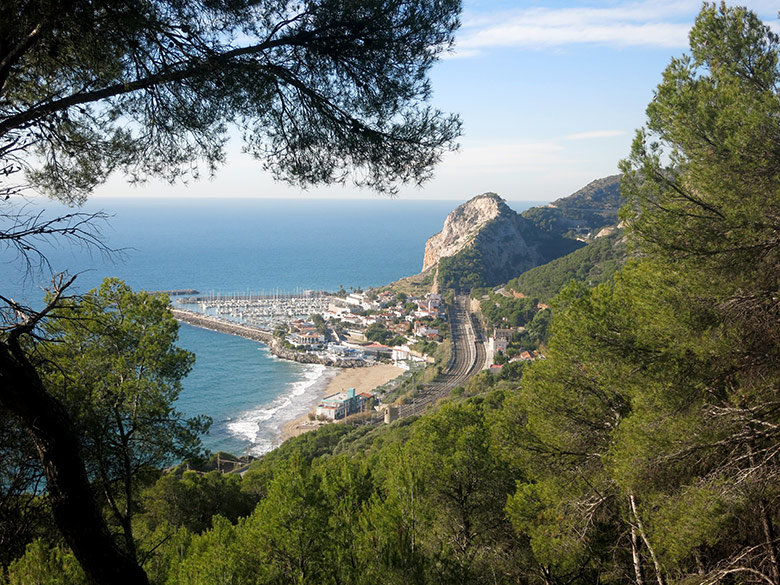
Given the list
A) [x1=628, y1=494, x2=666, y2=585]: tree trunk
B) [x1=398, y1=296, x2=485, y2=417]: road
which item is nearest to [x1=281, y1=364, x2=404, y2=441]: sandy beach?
[x1=398, y1=296, x2=485, y2=417]: road

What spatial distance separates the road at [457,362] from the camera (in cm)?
2550

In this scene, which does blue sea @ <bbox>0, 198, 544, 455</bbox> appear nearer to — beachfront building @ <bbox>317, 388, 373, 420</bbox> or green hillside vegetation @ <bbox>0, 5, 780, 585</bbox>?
beachfront building @ <bbox>317, 388, 373, 420</bbox>

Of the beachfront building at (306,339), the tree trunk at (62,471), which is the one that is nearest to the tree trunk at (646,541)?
the tree trunk at (62,471)

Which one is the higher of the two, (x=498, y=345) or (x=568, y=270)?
(x=568, y=270)

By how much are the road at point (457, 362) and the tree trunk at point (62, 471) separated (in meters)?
21.5

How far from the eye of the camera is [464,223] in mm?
66250

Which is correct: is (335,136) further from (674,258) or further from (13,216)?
(674,258)

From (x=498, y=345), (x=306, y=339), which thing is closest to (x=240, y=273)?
(x=306, y=339)

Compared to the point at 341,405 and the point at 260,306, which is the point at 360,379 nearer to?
the point at 341,405

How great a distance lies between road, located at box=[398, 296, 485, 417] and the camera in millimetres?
25500

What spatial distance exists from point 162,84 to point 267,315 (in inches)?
1867

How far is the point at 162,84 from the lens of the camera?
8.66 feet

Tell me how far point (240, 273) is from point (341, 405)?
48250 mm

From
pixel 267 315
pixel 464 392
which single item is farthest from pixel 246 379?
pixel 267 315
